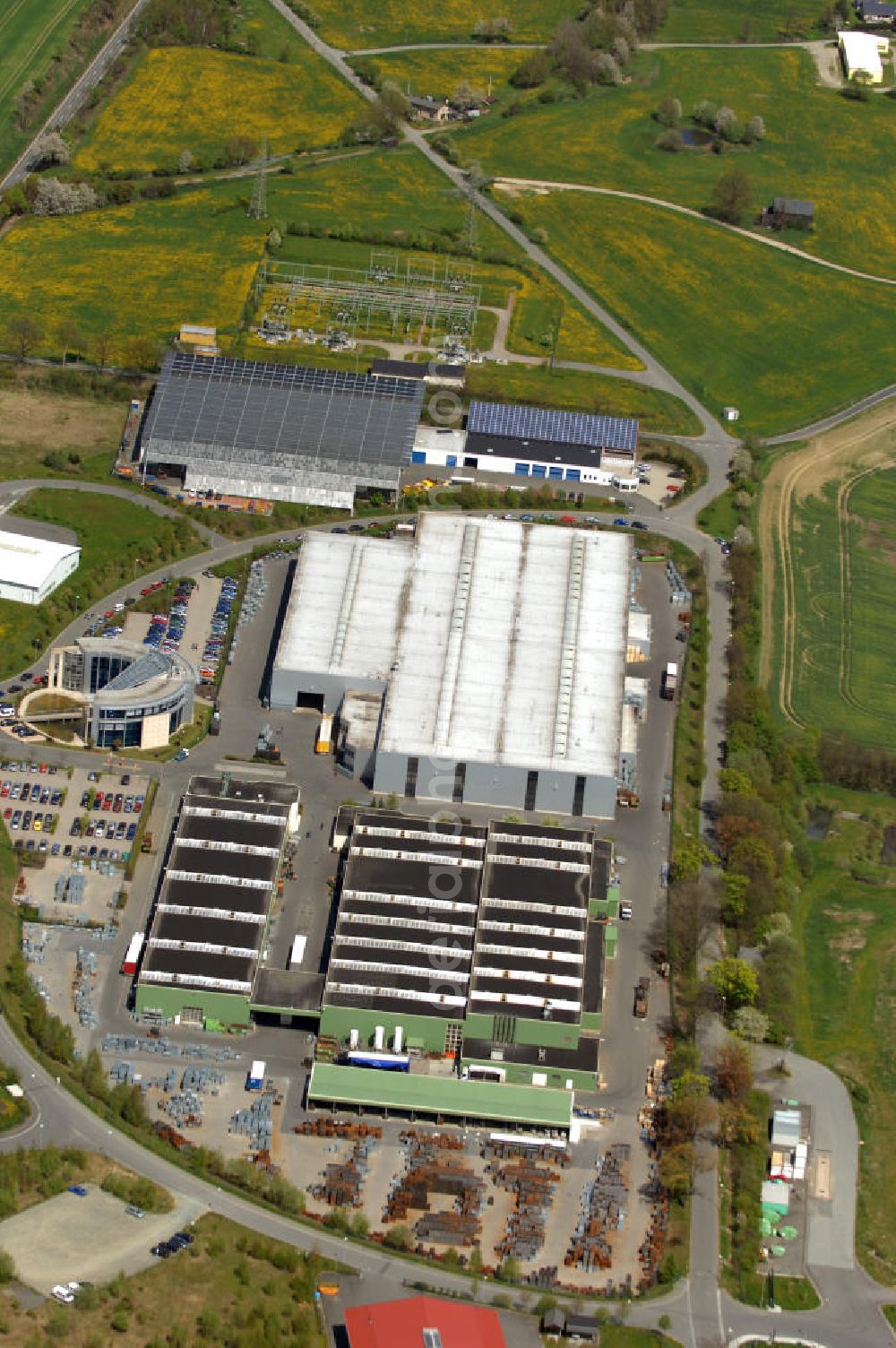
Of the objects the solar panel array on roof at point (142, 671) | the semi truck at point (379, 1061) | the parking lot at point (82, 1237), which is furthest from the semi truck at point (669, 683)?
the parking lot at point (82, 1237)

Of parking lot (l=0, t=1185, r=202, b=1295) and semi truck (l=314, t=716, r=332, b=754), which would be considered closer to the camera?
parking lot (l=0, t=1185, r=202, b=1295)

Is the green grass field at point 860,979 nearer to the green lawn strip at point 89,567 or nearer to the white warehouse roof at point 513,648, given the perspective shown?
the white warehouse roof at point 513,648

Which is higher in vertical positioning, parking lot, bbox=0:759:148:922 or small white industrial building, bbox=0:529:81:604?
small white industrial building, bbox=0:529:81:604

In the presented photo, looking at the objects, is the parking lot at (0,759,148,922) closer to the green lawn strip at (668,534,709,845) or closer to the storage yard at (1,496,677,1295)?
the storage yard at (1,496,677,1295)

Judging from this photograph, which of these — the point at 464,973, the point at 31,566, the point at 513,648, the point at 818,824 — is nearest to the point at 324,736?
the point at 513,648

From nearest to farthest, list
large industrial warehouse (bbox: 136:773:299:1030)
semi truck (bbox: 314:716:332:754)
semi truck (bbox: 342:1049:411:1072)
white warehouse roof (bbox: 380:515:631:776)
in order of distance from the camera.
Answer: semi truck (bbox: 342:1049:411:1072), large industrial warehouse (bbox: 136:773:299:1030), white warehouse roof (bbox: 380:515:631:776), semi truck (bbox: 314:716:332:754)

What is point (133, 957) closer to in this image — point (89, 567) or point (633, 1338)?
point (633, 1338)

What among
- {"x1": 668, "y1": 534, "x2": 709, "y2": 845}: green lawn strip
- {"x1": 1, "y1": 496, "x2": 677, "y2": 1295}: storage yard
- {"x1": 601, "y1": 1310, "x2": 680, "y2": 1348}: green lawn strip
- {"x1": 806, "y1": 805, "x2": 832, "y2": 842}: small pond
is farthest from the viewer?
{"x1": 806, "y1": 805, "x2": 832, "y2": 842}: small pond

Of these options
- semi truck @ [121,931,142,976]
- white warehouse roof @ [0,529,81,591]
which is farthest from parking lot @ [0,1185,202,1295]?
white warehouse roof @ [0,529,81,591]
